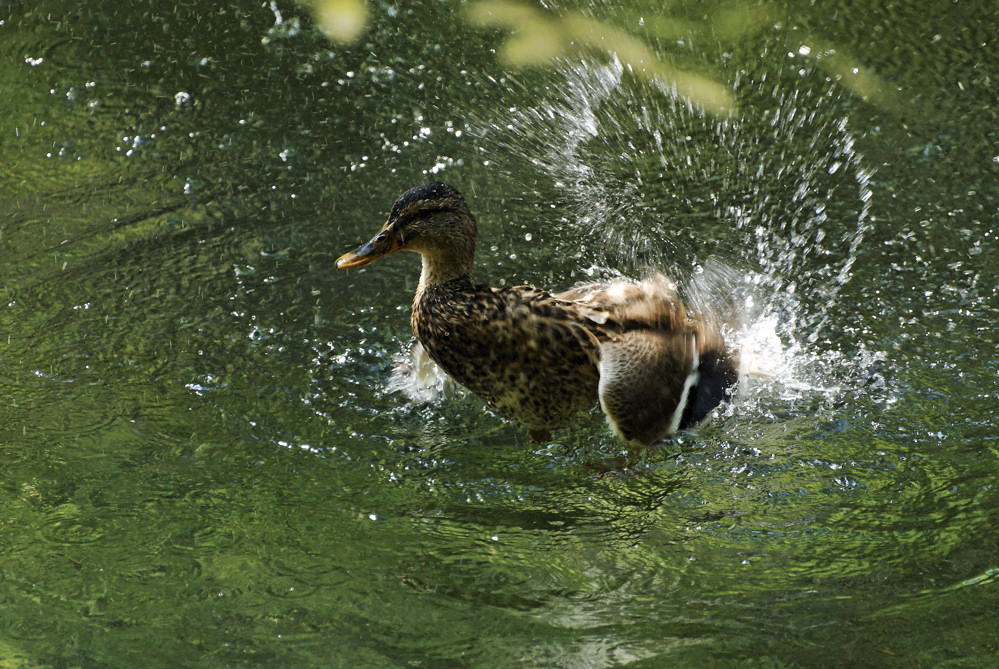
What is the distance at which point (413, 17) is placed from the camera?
6.41 meters

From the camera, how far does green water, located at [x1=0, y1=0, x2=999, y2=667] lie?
309 centimetres

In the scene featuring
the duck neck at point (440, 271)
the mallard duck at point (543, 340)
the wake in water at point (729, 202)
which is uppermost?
the wake in water at point (729, 202)

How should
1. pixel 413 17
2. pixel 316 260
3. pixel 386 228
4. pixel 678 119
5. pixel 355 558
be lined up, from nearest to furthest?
pixel 355 558 → pixel 386 228 → pixel 316 260 → pixel 678 119 → pixel 413 17

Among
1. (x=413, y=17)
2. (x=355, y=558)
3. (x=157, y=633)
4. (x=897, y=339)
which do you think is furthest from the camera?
(x=413, y=17)

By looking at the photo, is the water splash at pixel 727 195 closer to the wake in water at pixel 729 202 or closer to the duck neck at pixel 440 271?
the wake in water at pixel 729 202

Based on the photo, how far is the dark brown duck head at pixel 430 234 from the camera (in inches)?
150

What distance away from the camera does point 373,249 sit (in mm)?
3807

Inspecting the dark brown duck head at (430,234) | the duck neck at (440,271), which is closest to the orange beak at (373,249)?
the dark brown duck head at (430,234)

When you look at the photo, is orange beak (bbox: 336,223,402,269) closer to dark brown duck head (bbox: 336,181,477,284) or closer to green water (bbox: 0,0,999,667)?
dark brown duck head (bbox: 336,181,477,284)

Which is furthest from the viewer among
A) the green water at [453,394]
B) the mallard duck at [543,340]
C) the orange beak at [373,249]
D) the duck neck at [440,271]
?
the duck neck at [440,271]

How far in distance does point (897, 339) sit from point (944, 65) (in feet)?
8.28

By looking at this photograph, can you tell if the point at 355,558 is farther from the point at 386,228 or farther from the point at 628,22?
the point at 628,22

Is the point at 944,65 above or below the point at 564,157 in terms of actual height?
above

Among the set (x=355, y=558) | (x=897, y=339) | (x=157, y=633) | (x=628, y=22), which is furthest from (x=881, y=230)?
(x=157, y=633)
